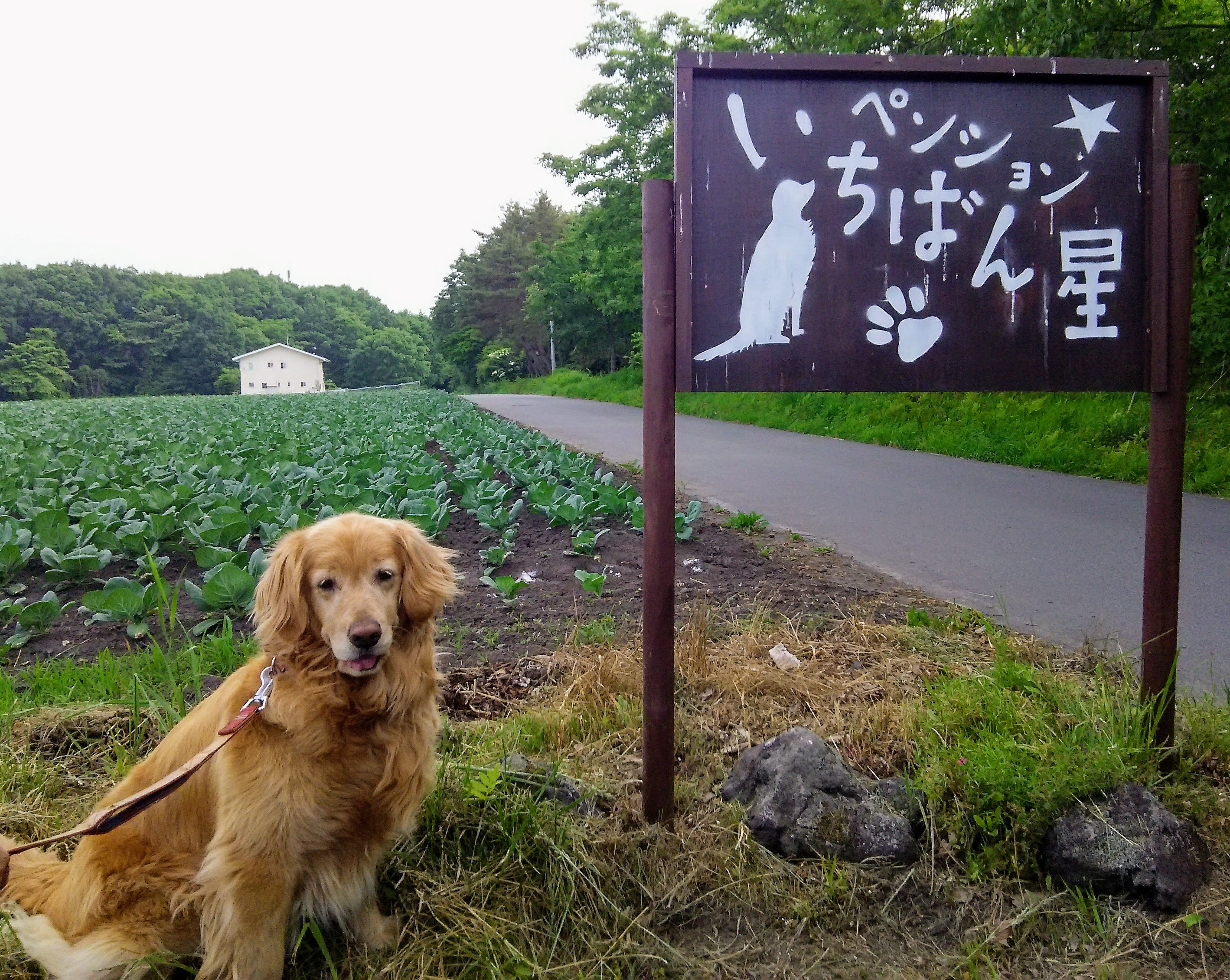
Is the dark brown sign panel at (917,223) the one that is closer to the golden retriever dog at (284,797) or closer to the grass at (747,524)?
the golden retriever dog at (284,797)

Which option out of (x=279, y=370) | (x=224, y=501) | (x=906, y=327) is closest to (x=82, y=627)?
(x=224, y=501)

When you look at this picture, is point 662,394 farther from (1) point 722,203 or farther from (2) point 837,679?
(2) point 837,679

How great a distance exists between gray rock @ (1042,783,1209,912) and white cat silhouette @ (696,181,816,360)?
1.72 m

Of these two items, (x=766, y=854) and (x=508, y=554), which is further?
(x=508, y=554)

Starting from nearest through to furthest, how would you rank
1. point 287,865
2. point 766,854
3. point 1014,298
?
point 287,865
point 766,854
point 1014,298

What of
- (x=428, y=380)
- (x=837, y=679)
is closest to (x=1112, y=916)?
(x=837, y=679)

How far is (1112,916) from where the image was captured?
2211 millimetres

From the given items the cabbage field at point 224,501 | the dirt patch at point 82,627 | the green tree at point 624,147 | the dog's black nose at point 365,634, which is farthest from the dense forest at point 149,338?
the dog's black nose at point 365,634

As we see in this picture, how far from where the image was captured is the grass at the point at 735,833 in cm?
213

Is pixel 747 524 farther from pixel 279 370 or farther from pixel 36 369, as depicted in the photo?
pixel 279 370

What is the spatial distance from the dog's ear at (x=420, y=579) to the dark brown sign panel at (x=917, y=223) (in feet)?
3.13

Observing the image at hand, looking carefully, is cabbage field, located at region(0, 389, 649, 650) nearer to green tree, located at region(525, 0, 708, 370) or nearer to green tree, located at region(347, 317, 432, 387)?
green tree, located at region(525, 0, 708, 370)

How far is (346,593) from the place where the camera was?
6.56 ft

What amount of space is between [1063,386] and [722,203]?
135cm
